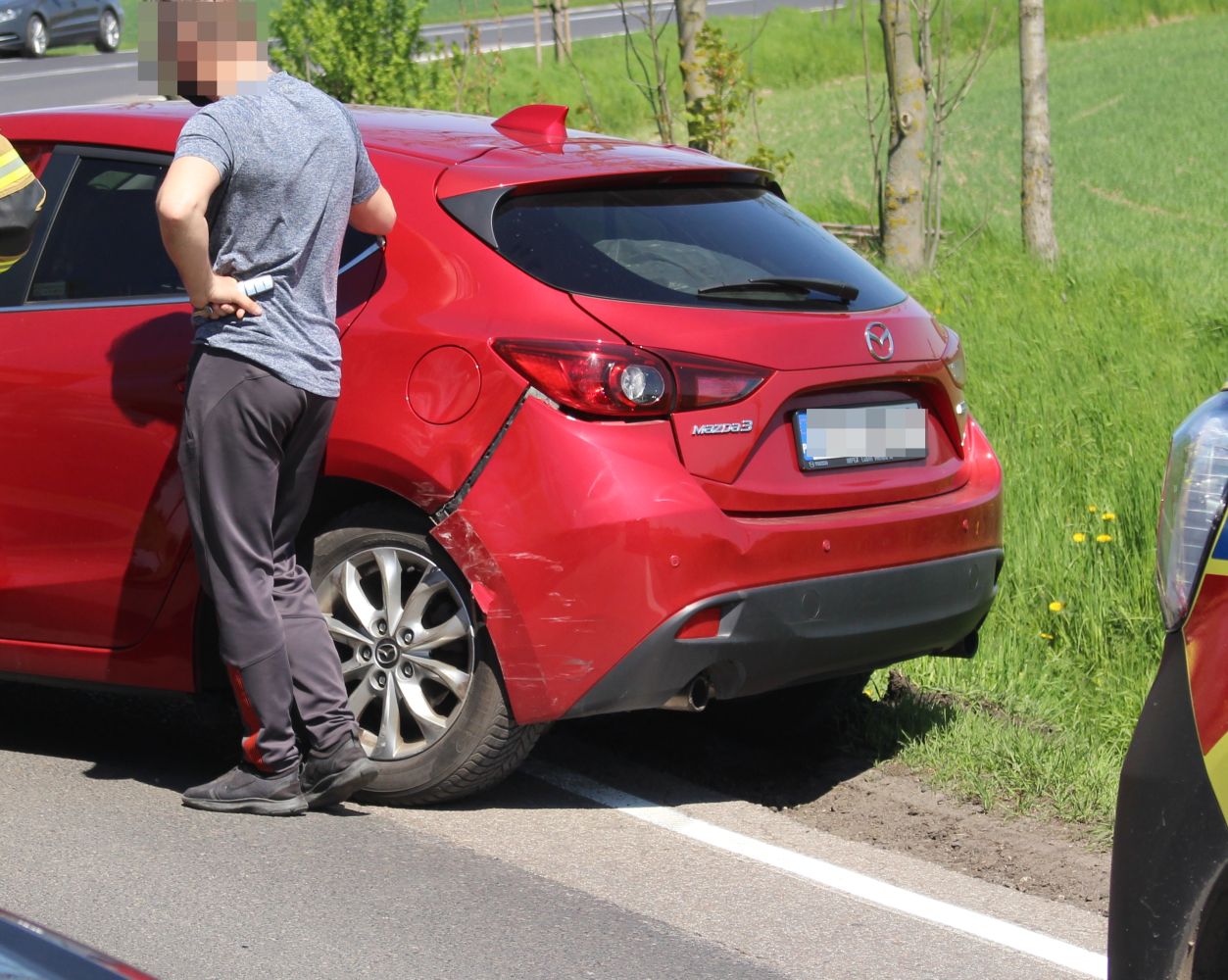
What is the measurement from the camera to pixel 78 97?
88.0ft

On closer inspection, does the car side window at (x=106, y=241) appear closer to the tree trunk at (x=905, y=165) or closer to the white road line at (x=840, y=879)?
the white road line at (x=840, y=879)

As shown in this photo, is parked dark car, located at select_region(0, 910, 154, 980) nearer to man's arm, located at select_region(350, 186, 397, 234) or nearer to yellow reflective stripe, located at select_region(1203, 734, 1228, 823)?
yellow reflective stripe, located at select_region(1203, 734, 1228, 823)

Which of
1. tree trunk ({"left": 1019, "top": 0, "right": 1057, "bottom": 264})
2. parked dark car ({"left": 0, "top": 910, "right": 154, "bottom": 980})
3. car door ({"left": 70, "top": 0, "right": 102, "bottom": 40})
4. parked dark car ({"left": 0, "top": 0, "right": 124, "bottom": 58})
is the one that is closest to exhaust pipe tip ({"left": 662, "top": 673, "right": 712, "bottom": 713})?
parked dark car ({"left": 0, "top": 910, "right": 154, "bottom": 980})

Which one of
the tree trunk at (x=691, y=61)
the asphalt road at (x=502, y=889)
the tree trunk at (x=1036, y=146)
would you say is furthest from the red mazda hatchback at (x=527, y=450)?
the tree trunk at (x=1036, y=146)

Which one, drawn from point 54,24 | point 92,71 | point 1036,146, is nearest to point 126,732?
point 1036,146

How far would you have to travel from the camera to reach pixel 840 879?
4090 mm

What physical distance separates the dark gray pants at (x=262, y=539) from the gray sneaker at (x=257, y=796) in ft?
0.13

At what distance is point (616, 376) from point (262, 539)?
0.95 m

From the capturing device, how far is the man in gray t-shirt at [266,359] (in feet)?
13.4

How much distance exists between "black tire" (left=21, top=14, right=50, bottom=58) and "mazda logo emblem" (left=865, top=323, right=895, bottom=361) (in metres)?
33.1

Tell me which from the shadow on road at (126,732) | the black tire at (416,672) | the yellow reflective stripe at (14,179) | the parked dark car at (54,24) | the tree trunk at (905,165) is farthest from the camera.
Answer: the parked dark car at (54,24)

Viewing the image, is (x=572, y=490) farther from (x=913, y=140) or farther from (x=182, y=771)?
(x=913, y=140)

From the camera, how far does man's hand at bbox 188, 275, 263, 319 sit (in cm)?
405

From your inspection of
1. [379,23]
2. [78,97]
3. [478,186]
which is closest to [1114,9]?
[78,97]
